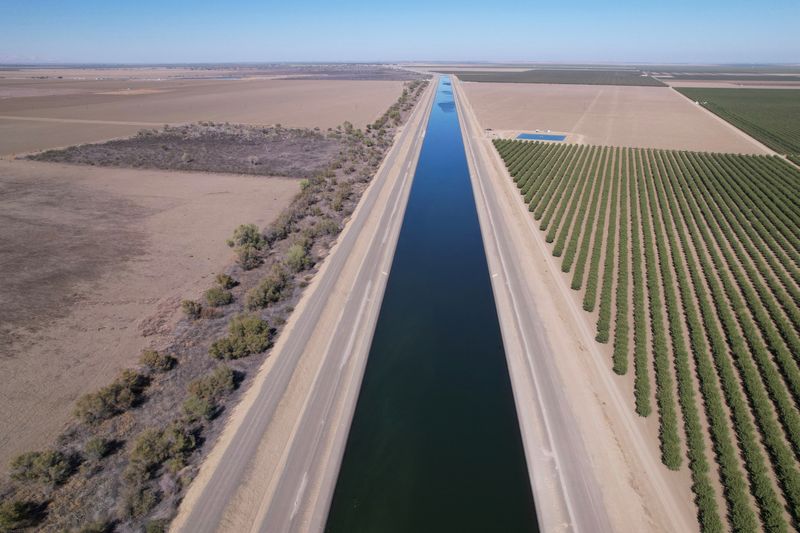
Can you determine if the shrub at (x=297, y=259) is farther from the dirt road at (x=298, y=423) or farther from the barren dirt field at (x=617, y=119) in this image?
the barren dirt field at (x=617, y=119)

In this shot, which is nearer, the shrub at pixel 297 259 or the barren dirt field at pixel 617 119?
the shrub at pixel 297 259

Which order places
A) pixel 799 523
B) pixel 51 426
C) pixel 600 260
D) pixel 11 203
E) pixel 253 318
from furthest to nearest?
pixel 11 203
pixel 600 260
pixel 253 318
pixel 51 426
pixel 799 523

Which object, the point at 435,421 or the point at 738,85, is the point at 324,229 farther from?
the point at 738,85

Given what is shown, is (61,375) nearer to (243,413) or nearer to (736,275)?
(243,413)

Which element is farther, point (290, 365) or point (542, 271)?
point (542, 271)

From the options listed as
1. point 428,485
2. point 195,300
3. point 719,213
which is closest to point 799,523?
point 428,485

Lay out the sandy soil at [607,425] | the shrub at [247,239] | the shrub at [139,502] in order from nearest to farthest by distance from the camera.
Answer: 1. the shrub at [139,502]
2. the sandy soil at [607,425]
3. the shrub at [247,239]

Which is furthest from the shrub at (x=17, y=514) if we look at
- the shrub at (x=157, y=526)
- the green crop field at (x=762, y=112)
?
the green crop field at (x=762, y=112)

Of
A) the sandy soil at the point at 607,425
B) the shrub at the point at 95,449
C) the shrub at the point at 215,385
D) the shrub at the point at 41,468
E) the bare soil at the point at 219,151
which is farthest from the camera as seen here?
the bare soil at the point at 219,151
